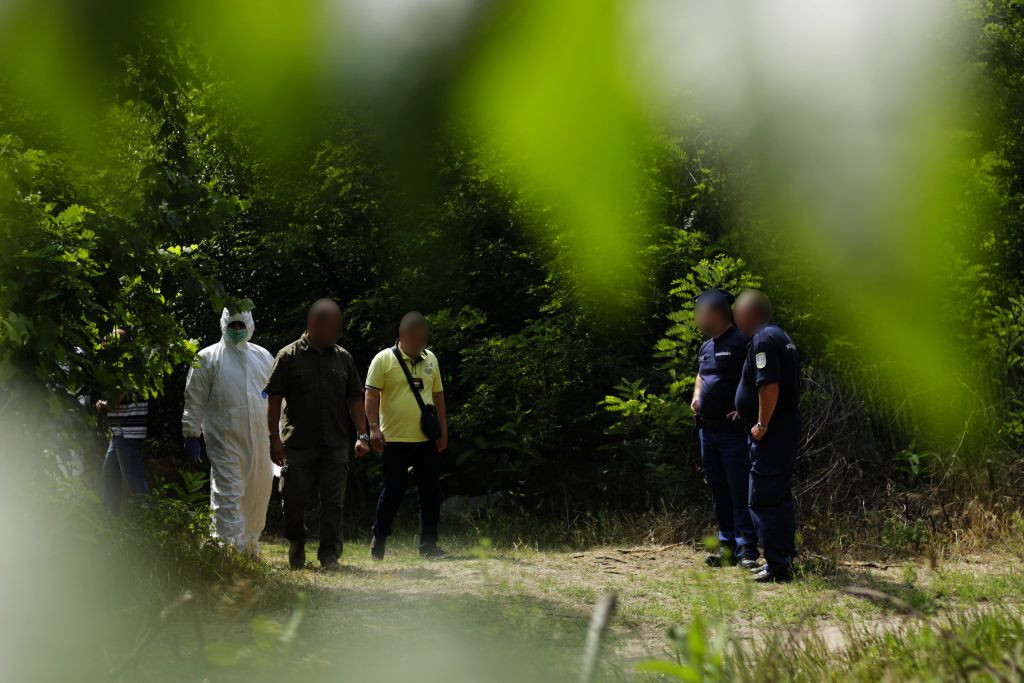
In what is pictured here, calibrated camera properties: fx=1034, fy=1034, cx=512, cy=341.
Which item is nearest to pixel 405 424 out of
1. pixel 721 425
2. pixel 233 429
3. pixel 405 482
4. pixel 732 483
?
pixel 405 482

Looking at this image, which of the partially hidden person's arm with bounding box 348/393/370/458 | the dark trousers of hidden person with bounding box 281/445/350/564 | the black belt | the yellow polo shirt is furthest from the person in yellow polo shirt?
the black belt

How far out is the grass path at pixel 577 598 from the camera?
4.59 metres

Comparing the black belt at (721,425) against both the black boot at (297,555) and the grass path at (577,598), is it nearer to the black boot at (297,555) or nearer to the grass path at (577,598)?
the grass path at (577,598)

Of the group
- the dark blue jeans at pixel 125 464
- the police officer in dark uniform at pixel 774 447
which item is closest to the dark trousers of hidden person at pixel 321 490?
the dark blue jeans at pixel 125 464

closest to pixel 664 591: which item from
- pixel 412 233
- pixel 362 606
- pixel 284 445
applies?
pixel 362 606

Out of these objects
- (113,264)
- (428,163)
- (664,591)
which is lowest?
(664,591)

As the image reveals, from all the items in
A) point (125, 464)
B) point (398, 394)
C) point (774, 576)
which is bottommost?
point (774, 576)

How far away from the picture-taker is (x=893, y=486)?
8320 mm

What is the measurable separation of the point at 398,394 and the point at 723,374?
2481mm

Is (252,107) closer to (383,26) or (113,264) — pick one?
(383,26)

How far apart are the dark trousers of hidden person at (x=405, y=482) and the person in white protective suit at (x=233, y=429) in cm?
89

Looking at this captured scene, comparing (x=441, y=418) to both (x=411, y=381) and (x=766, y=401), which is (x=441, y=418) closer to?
(x=411, y=381)

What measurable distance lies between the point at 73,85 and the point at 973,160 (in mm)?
8147

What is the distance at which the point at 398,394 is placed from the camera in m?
7.96
